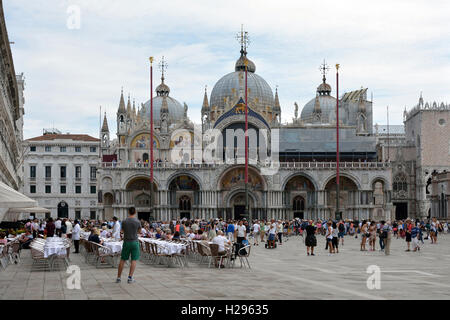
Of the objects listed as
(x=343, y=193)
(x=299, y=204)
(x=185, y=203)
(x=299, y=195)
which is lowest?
(x=299, y=204)

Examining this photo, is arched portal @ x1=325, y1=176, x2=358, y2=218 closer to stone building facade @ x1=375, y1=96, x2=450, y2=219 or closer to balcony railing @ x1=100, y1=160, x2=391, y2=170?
balcony railing @ x1=100, y1=160, x2=391, y2=170

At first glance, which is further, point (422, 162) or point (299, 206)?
point (422, 162)

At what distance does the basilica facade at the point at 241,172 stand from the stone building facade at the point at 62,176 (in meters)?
20.7

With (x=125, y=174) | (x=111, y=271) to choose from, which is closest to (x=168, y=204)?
(x=125, y=174)

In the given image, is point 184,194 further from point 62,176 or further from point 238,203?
point 62,176

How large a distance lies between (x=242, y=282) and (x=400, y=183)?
71.0m

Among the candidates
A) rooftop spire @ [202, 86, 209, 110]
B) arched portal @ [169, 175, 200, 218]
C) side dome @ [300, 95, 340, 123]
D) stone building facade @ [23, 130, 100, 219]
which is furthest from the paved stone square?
stone building facade @ [23, 130, 100, 219]

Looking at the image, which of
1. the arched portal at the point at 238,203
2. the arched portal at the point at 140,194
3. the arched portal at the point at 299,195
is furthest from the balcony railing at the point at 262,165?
the arched portal at the point at 238,203

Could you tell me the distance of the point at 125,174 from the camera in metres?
67.4

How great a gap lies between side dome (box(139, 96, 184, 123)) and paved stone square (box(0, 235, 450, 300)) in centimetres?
7151

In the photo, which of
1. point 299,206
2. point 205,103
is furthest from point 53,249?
point 205,103

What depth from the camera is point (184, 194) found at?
70.0 meters

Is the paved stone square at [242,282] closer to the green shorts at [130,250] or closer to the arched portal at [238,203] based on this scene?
the green shorts at [130,250]

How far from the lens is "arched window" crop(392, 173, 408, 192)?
3258 inches
